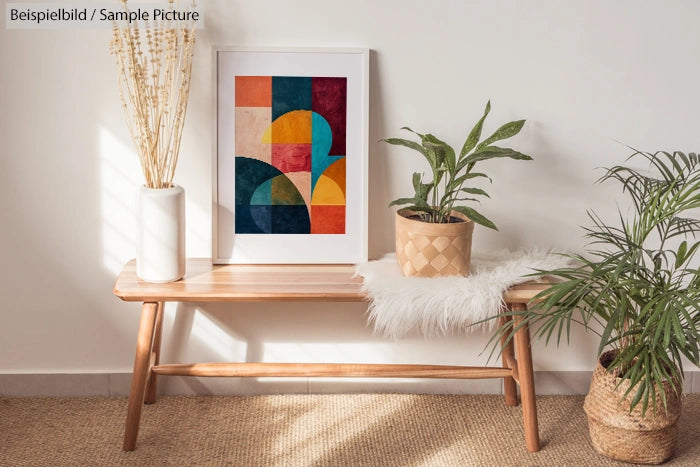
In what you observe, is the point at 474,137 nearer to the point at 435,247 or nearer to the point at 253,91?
the point at 435,247

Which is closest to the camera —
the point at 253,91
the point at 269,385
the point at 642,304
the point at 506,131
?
the point at 642,304

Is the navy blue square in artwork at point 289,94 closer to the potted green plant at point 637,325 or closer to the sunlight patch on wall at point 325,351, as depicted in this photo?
the sunlight patch on wall at point 325,351

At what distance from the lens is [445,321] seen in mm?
2275

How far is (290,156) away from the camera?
2.54m

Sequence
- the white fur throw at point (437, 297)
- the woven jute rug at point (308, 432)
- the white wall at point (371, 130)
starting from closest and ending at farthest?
the white fur throw at point (437, 297), the woven jute rug at point (308, 432), the white wall at point (371, 130)

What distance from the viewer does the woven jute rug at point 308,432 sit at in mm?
2379

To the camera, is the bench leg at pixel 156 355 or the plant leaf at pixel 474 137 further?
the bench leg at pixel 156 355

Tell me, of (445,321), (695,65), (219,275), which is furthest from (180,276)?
(695,65)

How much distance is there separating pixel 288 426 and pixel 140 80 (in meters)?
1.17

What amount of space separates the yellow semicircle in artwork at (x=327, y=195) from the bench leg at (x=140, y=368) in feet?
1.99

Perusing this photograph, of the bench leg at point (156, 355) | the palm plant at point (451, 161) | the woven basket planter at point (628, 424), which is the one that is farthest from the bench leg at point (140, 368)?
the woven basket planter at point (628, 424)

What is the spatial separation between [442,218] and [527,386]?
0.57m

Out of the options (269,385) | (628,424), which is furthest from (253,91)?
(628,424)

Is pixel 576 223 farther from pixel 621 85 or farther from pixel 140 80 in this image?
pixel 140 80
